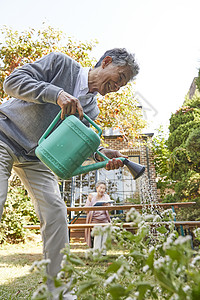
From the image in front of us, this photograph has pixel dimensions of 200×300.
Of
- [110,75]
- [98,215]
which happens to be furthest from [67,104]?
[98,215]

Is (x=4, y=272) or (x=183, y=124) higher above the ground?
(x=183, y=124)

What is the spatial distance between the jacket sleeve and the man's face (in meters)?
0.24

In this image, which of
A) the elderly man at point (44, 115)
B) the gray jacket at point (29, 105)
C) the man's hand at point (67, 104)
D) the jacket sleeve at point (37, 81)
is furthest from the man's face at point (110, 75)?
the man's hand at point (67, 104)

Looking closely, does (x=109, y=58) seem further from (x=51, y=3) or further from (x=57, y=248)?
(x=51, y=3)

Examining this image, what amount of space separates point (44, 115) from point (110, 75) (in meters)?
0.44

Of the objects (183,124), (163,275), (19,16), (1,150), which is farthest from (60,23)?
(163,275)

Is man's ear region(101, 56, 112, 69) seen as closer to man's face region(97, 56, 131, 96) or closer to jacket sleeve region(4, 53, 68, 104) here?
man's face region(97, 56, 131, 96)

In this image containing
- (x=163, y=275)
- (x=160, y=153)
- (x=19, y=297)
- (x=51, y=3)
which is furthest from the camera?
(x=160, y=153)

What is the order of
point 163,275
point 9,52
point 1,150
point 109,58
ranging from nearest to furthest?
point 163,275, point 1,150, point 109,58, point 9,52

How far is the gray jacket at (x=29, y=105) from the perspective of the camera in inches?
51.8

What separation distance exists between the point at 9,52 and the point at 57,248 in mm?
5681

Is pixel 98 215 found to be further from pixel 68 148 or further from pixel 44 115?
pixel 68 148

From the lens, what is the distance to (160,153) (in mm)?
9414

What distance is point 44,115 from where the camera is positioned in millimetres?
1452
